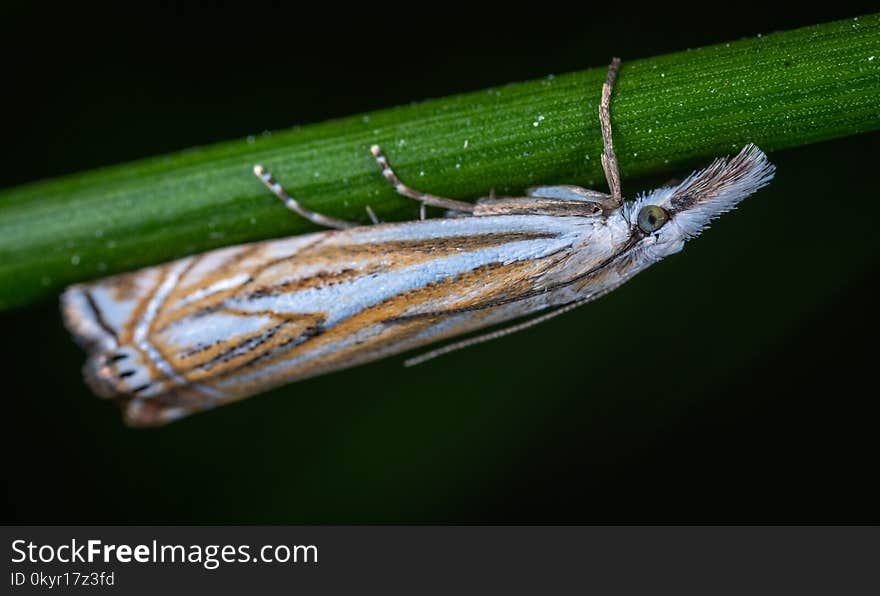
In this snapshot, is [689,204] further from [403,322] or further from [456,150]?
[403,322]

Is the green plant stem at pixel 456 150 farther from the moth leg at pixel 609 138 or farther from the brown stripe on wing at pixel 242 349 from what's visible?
the brown stripe on wing at pixel 242 349

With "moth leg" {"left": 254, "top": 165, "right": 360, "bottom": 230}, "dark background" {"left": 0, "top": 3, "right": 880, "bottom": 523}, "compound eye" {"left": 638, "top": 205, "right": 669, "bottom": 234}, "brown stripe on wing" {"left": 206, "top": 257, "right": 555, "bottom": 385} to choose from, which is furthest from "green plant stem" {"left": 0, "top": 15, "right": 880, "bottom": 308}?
"dark background" {"left": 0, "top": 3, "right": 880, "bottom": 523}

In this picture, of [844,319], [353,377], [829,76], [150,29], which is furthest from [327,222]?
[844,319]

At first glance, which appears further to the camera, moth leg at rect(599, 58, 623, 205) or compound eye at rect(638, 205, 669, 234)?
compound eye at rect(638, 205, 669, 234)

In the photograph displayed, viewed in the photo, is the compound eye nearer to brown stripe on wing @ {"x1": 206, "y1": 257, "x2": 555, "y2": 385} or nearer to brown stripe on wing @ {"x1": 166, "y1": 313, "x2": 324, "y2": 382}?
brown stripe on wing @ {"x1": 206, "y1": 257, "x2": 555, "y2": 385}

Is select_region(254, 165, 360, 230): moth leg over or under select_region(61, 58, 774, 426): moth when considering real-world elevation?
over

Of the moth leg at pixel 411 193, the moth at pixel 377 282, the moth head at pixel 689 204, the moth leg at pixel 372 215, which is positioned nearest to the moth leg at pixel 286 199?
the moth at pixel 377 282

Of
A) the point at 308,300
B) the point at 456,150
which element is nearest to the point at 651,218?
the point at 456,150
